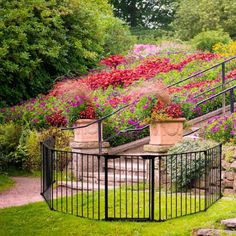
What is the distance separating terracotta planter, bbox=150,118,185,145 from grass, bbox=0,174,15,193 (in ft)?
10.2

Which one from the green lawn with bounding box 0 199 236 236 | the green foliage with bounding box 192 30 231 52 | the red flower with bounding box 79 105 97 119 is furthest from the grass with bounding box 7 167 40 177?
the green foliage with bounding box 192 30 231 52

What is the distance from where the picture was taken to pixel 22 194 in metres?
11.7

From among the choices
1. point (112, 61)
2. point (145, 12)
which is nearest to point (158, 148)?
point (112, 61)

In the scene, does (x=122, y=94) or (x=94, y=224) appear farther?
(x=122, y=94)

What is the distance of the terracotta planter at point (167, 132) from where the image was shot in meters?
11.9

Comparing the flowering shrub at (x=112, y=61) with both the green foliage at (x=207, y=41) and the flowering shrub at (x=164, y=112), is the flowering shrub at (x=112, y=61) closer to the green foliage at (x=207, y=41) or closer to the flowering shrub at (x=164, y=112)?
the green foliage at (x=207, y=41)

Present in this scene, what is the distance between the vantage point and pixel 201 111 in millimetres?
14812

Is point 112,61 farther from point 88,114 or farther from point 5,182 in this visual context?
point 5,182

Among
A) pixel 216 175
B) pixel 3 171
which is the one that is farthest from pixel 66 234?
pixel 3 171

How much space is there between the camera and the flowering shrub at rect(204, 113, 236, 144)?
12.1m

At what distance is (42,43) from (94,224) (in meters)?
12.2

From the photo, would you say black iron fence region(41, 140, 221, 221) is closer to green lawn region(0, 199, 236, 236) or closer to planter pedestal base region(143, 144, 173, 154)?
green lawn region(0, 199, 236, 236)

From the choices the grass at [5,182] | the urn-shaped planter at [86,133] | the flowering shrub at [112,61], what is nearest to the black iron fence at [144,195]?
the grass at [5,182]

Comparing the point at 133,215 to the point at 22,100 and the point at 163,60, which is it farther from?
the point at 163,60
